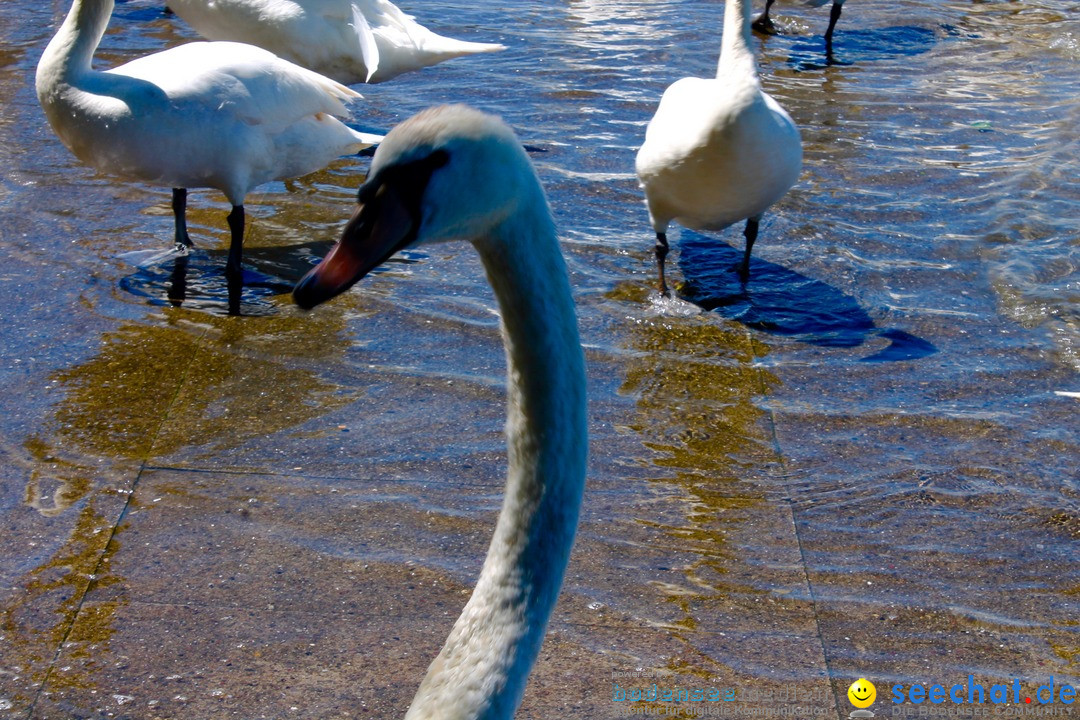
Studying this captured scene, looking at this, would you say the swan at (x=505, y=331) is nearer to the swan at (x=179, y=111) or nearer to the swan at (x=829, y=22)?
the swan at (x=179, y=111)

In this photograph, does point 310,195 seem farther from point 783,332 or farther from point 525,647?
point 525,647

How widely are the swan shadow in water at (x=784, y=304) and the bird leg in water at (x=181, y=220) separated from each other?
8.39ft

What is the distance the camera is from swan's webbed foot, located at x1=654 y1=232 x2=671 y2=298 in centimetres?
603

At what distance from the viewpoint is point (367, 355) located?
5.25 meters

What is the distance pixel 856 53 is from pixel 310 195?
5.89 meters

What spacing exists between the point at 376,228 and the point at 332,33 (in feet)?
21.1

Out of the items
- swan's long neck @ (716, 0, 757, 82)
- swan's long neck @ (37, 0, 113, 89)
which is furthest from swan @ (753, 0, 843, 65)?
swan's long neck @ (37, 0, 113, 89)

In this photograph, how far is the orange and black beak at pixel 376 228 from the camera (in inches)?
71.4

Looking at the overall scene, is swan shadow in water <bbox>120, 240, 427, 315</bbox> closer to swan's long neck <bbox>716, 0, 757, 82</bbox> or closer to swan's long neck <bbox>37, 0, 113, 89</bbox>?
swan's long neck <bbox>37, 0, 113, 89</bbox>

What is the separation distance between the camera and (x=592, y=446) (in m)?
4.63

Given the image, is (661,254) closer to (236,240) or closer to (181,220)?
(236,240)

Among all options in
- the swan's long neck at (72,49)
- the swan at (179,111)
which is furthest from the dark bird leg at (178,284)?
the swan's long neck at (72,49)

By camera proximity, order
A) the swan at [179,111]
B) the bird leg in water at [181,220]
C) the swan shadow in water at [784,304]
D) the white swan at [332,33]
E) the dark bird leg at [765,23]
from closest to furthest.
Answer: the swan at [179,111] → the swan shadow in water at [784,304] → the bird leg in water at [181,220] → the white swan at [332,33] → the dark bird leg at [765,23]

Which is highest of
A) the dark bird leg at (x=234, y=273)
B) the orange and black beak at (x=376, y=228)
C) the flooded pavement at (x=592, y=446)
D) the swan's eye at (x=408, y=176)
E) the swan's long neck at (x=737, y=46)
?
the swan's eye at (x=408, y=176)
